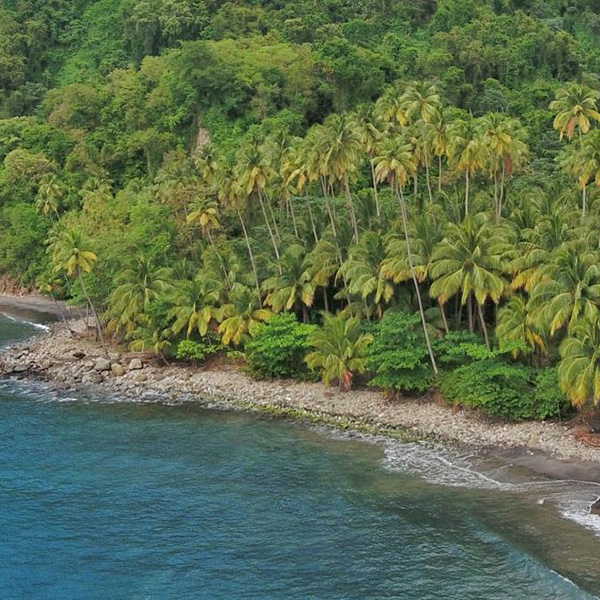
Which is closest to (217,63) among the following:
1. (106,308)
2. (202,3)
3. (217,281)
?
(202,3)

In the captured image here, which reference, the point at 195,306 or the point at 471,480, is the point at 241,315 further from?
the point at 471,480

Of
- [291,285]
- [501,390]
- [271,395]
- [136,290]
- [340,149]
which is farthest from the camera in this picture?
[136,290]

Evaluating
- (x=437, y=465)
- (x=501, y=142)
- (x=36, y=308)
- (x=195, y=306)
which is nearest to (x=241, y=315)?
(x=195, y=306)

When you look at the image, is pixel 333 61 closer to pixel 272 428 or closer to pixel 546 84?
pixel 546 84

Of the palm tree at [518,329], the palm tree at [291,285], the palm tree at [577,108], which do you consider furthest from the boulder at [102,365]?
the palm tree at [577,108]

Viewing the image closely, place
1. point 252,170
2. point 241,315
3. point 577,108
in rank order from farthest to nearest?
point 241,315, point 252,170, point 577,108

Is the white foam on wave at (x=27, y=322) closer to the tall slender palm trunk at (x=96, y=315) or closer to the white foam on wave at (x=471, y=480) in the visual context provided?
the tall slender palm trunk at (x=96, y=315)
